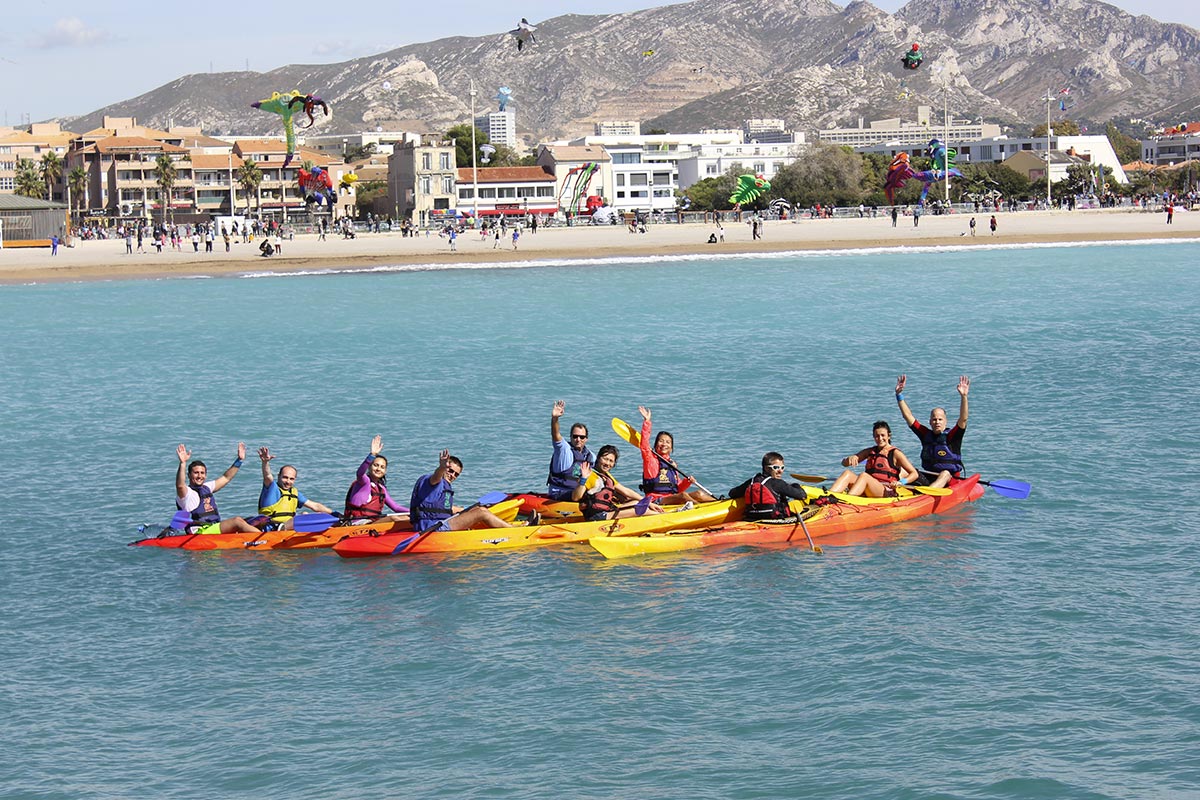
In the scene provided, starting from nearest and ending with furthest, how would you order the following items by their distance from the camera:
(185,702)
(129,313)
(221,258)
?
(185,702) → (129,313) → (221,258)

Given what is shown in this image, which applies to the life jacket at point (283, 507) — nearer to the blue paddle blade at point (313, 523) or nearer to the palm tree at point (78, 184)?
the blue paddle blade at point (313, 523)

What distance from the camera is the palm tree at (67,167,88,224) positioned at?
113 m

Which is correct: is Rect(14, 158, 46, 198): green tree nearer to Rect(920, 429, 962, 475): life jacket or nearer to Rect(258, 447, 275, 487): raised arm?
Rect(258, 447, 275, 487): raised arm

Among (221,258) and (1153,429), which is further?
(221,258)

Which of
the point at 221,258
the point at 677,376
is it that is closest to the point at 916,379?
the point at 677,376

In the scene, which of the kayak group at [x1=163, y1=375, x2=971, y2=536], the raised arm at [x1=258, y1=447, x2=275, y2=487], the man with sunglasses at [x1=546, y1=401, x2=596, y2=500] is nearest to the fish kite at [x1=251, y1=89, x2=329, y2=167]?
the raised arm at [x1=258, y1=447, x2=275, y2=487]

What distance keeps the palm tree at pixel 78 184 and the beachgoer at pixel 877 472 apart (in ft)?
342

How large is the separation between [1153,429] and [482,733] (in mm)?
15675

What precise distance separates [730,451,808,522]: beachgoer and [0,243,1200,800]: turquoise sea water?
1.44ft

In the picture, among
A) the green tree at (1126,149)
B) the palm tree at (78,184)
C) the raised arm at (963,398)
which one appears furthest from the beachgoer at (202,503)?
the green tree at (1126,149)

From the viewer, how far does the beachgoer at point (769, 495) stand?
52.8 ft

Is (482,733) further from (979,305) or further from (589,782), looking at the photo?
(979,305)

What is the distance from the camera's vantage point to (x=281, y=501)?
54.1 feet

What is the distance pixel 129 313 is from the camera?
4875cm
